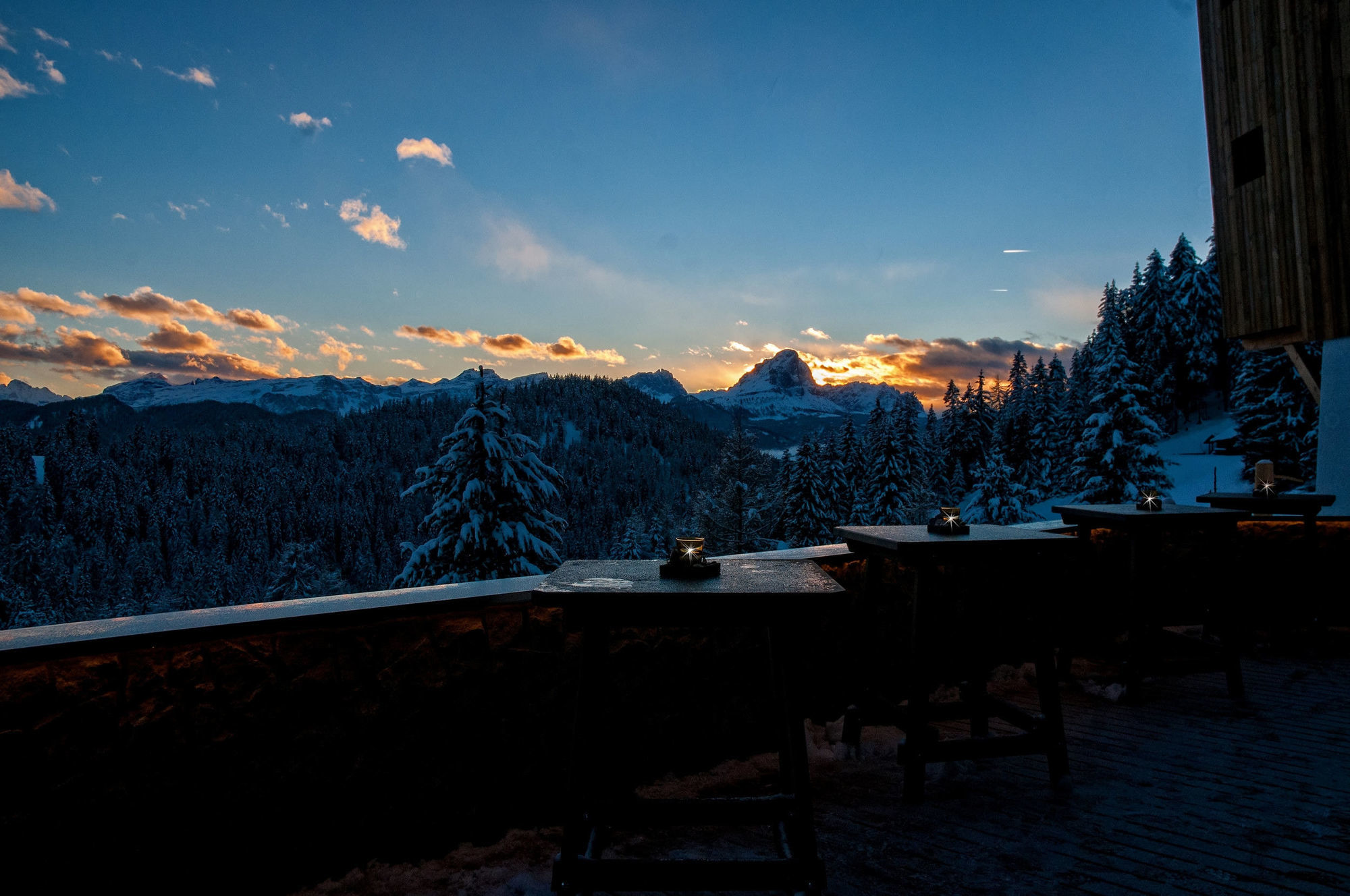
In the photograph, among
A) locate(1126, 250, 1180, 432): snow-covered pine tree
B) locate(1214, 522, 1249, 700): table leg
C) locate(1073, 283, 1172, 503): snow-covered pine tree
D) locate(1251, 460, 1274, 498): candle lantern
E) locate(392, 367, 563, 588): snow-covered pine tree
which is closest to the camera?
locate(1214, 522, 1249, 700): table leg

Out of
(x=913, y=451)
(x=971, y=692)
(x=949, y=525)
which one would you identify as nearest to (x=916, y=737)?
(x=971, y=692)

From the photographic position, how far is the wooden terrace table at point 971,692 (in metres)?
2.72

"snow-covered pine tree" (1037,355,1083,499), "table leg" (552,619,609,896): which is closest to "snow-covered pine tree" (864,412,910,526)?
"snow-covered pine tree" (1037,355,1083,499)

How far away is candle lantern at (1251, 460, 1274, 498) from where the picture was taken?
450cm

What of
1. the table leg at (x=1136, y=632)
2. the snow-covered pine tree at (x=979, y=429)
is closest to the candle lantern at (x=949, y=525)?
the table leg at (x=1136, y=632)

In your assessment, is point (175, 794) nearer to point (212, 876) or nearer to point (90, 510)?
point (212, 876)

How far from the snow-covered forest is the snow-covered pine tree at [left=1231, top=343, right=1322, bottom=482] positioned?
91 mm

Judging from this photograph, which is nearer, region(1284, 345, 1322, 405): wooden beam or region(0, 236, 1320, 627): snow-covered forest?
region(1284, 345, 1322, 405): wooden beam

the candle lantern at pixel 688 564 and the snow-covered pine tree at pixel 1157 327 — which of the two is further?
the snow-covered pine tree at pixel 1157 327

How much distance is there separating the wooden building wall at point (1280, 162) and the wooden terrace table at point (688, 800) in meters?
8.51

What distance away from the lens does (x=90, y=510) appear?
69812mm

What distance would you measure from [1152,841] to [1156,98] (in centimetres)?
982

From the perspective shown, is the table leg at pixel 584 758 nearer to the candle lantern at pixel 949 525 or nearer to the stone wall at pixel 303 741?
the stone wall at pixel 303 741

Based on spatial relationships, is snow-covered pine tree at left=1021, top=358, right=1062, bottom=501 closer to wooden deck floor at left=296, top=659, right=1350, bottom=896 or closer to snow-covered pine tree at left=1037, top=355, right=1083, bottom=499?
snow-covered pine tree at left=1037, top=355, right=1083, bottom=499
